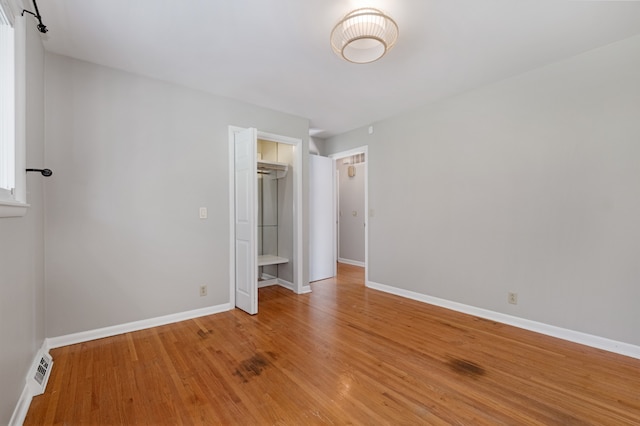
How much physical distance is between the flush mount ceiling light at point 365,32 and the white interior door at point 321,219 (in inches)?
109

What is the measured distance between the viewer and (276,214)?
4.71 metres

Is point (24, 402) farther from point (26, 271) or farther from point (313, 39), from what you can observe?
point (313, 39)

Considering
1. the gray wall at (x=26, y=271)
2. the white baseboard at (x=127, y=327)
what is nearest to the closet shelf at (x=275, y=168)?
the white baseboard at (x=127, y=327)

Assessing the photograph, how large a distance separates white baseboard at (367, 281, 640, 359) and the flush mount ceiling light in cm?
290

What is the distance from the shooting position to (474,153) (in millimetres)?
3312

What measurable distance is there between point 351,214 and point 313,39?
4.55 meters

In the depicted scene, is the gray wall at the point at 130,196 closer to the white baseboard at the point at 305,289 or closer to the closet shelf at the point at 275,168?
the closet shelf at the point at 275,168

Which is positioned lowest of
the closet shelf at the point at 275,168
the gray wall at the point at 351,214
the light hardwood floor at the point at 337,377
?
the light hardwood floor at the point at 337,377

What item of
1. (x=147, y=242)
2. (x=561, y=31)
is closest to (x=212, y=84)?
(x=147, y=242)

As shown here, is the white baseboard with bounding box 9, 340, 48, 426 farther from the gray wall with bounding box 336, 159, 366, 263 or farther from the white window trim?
the gray wall with bounding box 336, 159, 366, 263

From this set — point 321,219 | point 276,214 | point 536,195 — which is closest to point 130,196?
point 276,214

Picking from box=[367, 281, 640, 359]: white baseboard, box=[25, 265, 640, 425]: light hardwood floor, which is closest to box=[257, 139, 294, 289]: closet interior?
box=[25, 265, 640, 425]: light hardwood floor

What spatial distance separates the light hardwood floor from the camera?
1.67 metres

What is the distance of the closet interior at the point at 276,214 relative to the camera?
4344mm
